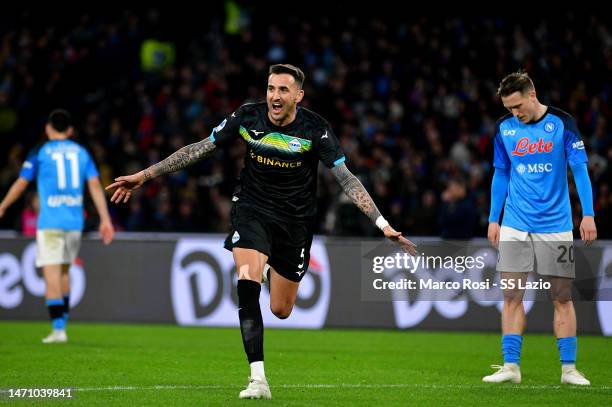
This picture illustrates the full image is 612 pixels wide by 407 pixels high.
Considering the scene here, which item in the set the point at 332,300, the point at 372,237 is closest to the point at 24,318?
the point at 332,300

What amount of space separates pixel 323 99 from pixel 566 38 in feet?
16.7

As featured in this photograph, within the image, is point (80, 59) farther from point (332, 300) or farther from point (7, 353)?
point (7, 353)

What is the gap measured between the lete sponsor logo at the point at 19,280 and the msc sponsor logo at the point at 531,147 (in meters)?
8.86

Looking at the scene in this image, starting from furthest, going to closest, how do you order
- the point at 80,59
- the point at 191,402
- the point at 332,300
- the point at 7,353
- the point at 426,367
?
the point at 80,59 < the point at 332,300 < the point at 7,353 < the point at 426,367 < the point at 191,402

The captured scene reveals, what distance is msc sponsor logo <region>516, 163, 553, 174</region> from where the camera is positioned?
28.8 feet

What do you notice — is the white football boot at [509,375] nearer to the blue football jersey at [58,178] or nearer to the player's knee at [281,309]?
the player's knee at [281,309]

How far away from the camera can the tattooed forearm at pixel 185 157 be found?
817 cm

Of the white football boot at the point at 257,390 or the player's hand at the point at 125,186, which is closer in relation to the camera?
the white football boot at the point at 257,390

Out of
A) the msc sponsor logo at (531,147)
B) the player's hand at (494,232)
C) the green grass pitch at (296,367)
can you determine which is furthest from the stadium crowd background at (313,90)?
the msc sponsor logo at (531,147)

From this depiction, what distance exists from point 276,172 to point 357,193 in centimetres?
68

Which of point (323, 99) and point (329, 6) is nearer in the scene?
point (323, 99)

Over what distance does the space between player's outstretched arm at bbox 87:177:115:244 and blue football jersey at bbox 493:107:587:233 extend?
5.47 m

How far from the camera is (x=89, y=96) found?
77.9ft

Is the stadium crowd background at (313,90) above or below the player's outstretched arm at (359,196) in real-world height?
above
